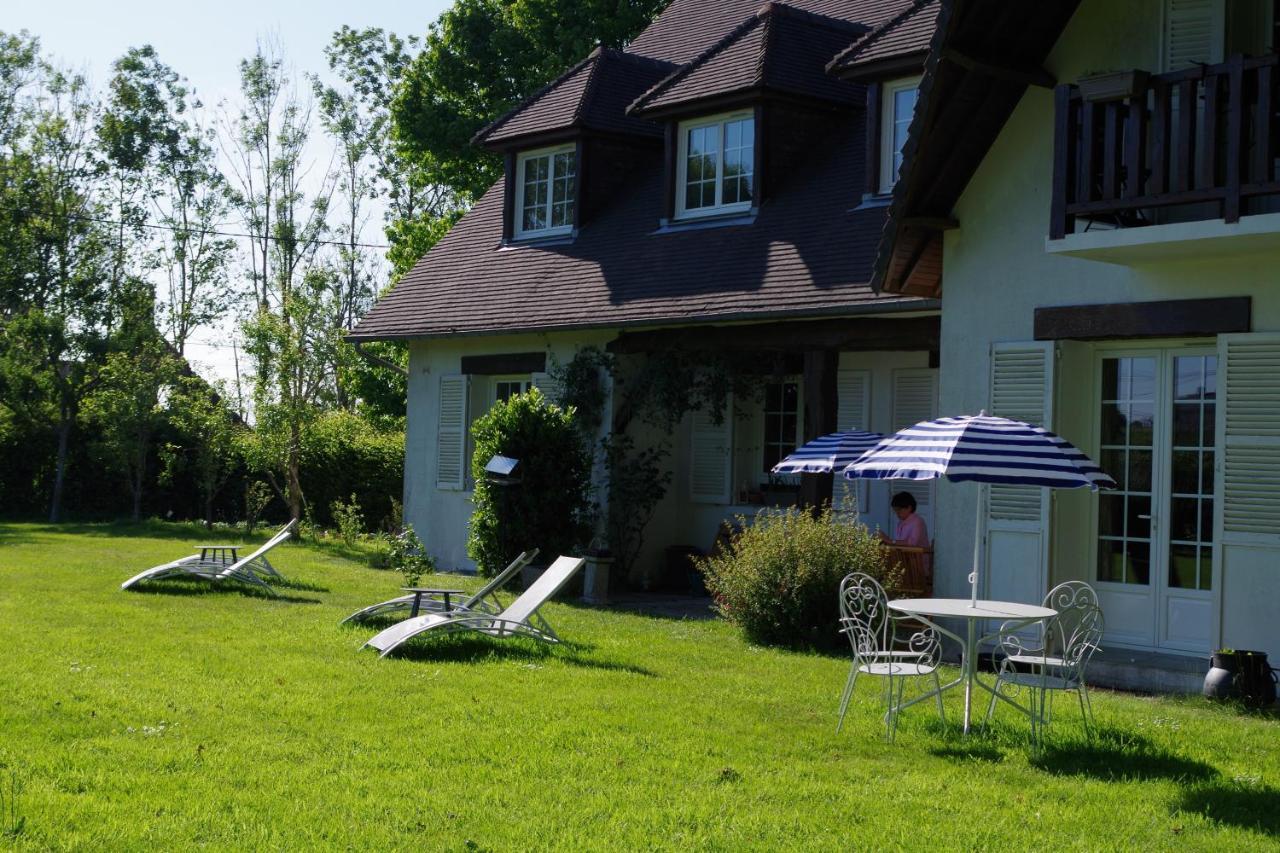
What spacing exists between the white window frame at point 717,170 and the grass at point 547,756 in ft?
22.6

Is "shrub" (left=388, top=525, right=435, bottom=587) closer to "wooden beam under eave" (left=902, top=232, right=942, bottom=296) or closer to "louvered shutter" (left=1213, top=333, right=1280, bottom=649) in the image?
"wooden beam under eave" (left=902, top=232, right=942, bottom=296)

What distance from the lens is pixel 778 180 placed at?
16797 millimetres

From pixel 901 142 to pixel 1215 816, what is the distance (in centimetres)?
957

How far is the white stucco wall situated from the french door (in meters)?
Result: 0.26

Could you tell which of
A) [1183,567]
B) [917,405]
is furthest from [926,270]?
[1183,567]

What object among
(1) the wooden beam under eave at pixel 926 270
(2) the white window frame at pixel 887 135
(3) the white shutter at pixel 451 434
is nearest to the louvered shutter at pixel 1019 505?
(1) the wooden beam under eave at pixel 926 270

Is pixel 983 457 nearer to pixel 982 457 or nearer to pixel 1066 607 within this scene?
pixel 982 457

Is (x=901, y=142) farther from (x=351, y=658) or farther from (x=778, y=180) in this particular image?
(x=351, y=658)

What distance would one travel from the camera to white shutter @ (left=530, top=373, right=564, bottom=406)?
57.7ft

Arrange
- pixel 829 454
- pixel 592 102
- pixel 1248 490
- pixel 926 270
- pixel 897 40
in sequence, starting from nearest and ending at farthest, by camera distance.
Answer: pixel 1248 490, pixel 829 454, pixel 926 270, pixel 897 40, pixel 592 102

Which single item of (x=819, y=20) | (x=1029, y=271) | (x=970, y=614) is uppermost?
(x=819, y=20)

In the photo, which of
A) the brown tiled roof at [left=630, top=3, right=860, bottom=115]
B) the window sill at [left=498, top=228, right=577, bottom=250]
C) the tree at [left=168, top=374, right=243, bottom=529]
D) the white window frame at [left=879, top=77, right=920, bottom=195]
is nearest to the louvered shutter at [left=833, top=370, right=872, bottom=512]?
the white window frame at [left=879, top=77, right=920, bottom=195]

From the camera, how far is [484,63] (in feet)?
98.6

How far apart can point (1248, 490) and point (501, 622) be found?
5841 millimetres
